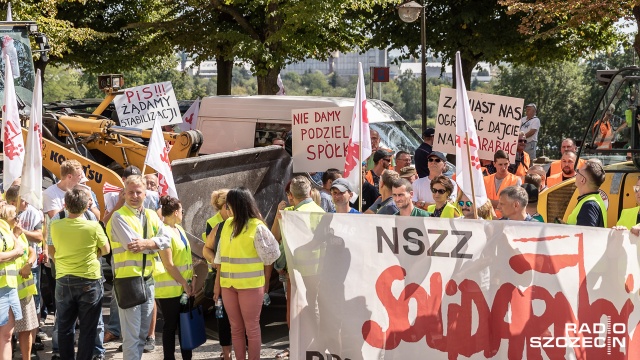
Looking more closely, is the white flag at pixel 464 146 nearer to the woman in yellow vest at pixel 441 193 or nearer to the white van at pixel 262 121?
the woman in yellow vest at pixel 441 193

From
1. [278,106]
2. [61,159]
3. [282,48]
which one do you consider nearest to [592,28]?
[282,48]

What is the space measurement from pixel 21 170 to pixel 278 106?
661 cm

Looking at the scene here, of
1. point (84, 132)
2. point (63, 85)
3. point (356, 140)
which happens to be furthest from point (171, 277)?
point (63, 85)

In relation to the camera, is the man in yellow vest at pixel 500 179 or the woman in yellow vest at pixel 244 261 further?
the man in yellow vest at pixel 500 179

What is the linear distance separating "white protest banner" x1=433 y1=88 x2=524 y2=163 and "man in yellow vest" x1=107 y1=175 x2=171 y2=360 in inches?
172

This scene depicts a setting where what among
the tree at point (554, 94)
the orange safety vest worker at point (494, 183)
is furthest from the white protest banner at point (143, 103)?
the tree at point (554, 94)

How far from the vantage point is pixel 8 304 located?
8.20m

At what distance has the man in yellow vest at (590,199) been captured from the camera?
27.5ft

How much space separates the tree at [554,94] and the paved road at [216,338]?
122 feet

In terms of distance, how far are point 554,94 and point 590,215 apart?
42703mm

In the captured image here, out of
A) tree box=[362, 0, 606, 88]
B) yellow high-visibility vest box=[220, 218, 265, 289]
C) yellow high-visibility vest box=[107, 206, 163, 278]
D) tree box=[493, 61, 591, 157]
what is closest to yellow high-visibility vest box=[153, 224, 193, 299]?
yellow high-visibility vest box=[107, 206, 163, 278]

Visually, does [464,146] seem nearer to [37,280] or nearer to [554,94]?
[37,280]

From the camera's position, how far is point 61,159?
42.7 ft

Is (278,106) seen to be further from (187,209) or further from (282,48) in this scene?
(282,48)
